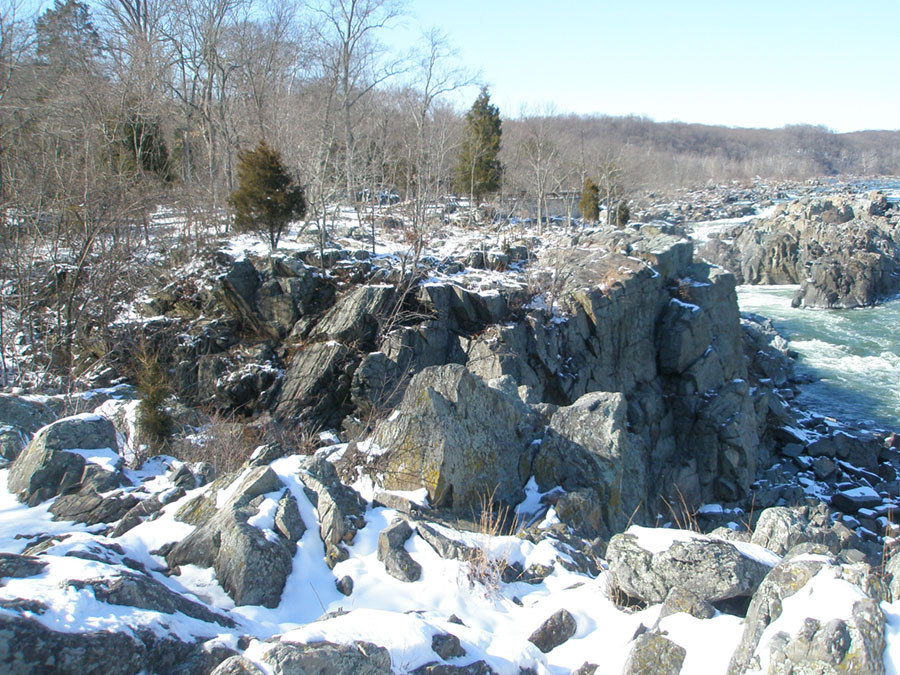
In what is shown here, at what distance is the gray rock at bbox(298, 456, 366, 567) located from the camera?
418 centimetres

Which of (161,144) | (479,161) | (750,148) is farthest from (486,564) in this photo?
(750,148)

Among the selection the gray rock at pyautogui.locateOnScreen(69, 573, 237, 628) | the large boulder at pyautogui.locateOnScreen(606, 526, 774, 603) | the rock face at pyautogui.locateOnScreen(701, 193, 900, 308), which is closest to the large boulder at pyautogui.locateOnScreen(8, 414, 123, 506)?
the gray rock at pyautogui.locateOnScreen(69, 573, 237, 628)

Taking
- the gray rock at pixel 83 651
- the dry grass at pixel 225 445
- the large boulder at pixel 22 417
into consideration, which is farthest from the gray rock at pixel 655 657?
the large boulder at pixel 22 417

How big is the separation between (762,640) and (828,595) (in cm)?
37

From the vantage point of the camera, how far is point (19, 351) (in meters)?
12.0

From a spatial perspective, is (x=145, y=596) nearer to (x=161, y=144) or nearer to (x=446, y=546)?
(x=446, y=546)

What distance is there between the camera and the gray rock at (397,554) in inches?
155

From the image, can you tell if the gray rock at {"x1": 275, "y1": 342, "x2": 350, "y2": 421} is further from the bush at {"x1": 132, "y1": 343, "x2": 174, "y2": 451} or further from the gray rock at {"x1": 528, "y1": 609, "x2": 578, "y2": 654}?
the gray rock at {"x1": 528, "y1": 609, "x2": 578, "y2": 654}

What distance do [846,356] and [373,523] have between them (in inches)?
1179

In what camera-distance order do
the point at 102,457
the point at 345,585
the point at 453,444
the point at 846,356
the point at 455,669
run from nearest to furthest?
the point at 455,669 → the point at 345,585 → the point at 102,457 → the point at 453,444 → the point at 846,356

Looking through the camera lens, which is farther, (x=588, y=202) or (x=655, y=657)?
(x=588, y=202)

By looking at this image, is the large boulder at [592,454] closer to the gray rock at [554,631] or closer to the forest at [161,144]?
the gray rock at [554,631]

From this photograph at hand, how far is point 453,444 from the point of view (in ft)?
19.1

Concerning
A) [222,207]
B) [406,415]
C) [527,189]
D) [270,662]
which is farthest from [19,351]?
[527,189]
